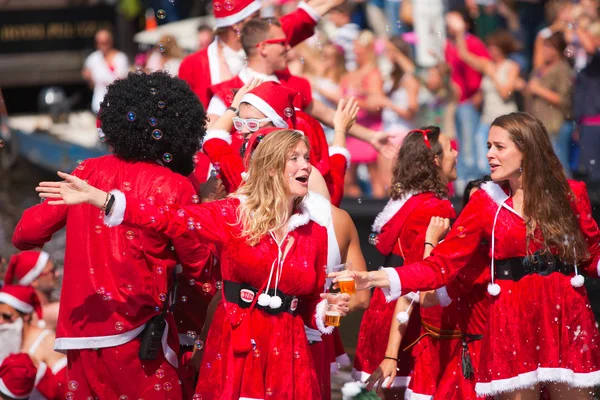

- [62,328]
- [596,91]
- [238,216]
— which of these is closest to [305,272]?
[238,216]

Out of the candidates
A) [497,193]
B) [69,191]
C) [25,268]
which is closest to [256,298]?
[69,191]

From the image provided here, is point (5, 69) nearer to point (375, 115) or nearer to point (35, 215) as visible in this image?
point (375, 115)

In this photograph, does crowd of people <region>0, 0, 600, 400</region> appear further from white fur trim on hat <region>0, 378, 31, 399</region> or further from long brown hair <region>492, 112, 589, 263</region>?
white fur trim on hat <region>0, 378, 31, 399</region>

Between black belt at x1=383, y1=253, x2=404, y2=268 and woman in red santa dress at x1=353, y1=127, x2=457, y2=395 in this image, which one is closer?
woman in red santa dress at x1=353, y1=127, x2=457, y2=395

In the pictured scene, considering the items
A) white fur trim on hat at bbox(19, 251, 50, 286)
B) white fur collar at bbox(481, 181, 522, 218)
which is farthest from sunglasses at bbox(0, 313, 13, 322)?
white fur collar at bbox(481, 181, 522, 218)

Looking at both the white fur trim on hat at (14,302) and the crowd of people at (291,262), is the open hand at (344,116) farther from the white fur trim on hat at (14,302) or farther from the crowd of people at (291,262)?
the white fur trim on hat at (14,302)

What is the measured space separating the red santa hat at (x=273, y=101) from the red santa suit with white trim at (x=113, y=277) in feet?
2.72

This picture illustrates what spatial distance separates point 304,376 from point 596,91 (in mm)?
6625

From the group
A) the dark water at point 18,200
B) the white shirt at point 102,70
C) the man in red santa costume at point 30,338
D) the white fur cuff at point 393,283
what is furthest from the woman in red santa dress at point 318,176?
the white shirt at point 102,70

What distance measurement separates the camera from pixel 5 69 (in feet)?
59.6

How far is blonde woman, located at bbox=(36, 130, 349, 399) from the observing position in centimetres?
464

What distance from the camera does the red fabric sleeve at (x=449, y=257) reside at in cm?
497

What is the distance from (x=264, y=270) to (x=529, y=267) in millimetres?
1234

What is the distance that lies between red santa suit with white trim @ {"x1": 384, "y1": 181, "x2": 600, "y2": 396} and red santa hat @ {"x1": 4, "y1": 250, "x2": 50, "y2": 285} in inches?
115
